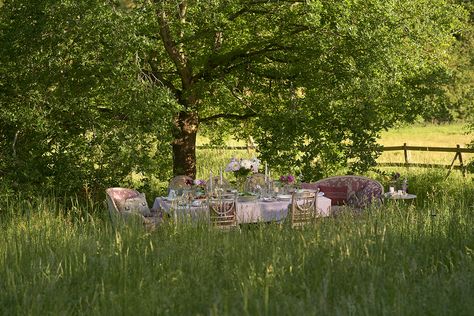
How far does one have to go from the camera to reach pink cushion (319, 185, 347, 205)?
13.1m

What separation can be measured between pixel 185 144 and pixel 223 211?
535 cm

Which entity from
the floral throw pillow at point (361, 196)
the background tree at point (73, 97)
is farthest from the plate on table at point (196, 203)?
the floral throw pillow at point (361, 196)

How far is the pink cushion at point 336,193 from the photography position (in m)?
13.1

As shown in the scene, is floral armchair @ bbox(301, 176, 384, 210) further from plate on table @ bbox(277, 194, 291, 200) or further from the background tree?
the background tree

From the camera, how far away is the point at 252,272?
18.2ft

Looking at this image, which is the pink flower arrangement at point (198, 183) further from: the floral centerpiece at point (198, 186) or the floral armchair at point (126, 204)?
the floral armchair at point (126, 204)

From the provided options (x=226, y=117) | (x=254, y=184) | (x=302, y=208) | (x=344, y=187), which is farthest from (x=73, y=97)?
(x=344, y=187)

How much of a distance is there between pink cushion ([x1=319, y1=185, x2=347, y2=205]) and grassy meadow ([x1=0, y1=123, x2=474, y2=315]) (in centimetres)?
511

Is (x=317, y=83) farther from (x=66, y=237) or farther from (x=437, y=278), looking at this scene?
(x=437, y=278)

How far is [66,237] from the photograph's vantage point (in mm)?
7547

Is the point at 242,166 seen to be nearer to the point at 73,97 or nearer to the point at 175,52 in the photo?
the point at 73,97

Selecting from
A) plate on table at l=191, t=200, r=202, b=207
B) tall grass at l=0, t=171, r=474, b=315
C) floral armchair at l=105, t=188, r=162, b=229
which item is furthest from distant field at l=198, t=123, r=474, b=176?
tall grass at l=0, t=171, r=474, b=315

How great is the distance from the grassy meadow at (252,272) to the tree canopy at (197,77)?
15.5 ft

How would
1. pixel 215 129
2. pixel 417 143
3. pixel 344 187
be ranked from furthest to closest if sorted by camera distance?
pixel 417 143 → pixel 215 129 → pixel 344 187
